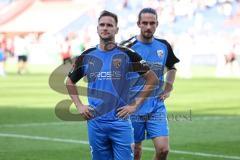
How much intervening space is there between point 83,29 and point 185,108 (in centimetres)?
3970

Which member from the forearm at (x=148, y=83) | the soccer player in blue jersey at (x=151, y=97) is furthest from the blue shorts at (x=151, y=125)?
the forearm at (x=148, y=83)

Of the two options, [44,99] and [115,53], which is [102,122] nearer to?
[115,53]

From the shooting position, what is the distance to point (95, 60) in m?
7.74

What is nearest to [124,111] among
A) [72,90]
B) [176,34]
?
[72,90]

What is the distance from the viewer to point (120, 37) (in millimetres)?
54281

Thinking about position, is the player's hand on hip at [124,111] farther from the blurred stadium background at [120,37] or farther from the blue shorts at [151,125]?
the blurred stadium background at [120,37]

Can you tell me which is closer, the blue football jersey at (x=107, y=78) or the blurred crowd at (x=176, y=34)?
the blue football jersey at (x=107, y=78)

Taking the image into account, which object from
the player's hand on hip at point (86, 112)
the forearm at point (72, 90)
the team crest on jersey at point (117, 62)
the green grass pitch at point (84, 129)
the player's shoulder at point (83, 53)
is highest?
the player's shoulder at point (83, 53)

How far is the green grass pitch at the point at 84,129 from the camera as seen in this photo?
12.1 metres

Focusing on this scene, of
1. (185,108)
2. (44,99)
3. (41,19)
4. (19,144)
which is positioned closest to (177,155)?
(19,144)

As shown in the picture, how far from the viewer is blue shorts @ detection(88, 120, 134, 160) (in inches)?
302

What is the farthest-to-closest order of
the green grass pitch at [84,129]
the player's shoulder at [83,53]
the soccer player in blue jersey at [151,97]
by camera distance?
the green grass pitch at [84,129] → the soccer player in blue jersey at [151,97] → the player's shoulder at [83,53]

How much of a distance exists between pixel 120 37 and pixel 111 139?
46714 millimetres

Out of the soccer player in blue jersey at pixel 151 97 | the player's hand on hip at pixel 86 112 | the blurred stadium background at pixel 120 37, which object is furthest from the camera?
the blurred stadium background at pixel 120 37
